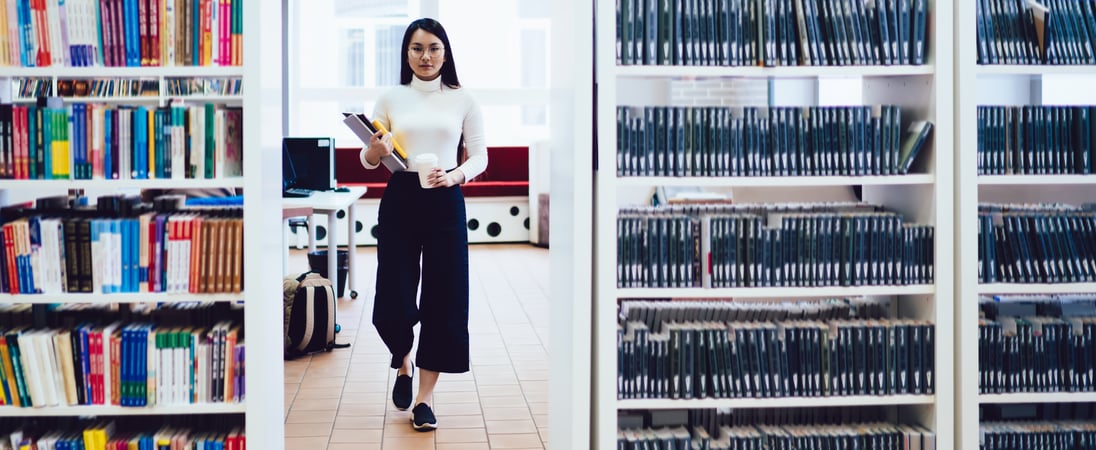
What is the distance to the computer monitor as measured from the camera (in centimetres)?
589

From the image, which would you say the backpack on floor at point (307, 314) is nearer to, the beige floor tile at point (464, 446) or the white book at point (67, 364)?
the beige floor tile at point (464, 446)

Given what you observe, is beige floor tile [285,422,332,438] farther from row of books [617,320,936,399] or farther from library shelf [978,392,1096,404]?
library shelf [978,392,1096,404]

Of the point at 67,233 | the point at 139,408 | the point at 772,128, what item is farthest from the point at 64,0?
the point at 772,128

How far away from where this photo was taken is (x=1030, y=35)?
2.61 m

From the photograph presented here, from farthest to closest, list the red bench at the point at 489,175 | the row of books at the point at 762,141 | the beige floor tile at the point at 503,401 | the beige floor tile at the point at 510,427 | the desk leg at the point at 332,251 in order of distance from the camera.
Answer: the red bench at the point at 489,175 < the desk leg at the point at 332,251 < the beige floor tile at the point at 503,401 < the beige floor tile at the point at 510,427 < the row of books at the point at 762,141

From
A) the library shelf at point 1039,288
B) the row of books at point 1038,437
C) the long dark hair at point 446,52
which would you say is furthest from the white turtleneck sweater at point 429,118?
the row of books at point 1038,437

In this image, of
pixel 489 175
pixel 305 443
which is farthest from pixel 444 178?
pixel 489 175

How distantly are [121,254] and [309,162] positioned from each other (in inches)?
143

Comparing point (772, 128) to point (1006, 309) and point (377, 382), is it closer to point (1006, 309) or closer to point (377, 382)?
point (1006, 309)

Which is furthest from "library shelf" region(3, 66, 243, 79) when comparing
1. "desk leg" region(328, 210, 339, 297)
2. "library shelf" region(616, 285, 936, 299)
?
"desk leg" region(328, 210, 339, 297)

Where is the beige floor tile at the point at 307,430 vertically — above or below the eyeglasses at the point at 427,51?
below

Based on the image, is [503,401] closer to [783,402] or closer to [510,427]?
[510,427]

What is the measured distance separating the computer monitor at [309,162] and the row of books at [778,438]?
12.3ft

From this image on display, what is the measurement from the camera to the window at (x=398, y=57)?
10938 millimetres
